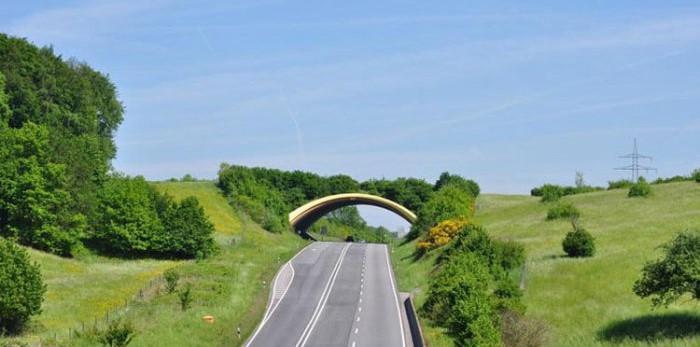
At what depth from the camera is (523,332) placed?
139ft

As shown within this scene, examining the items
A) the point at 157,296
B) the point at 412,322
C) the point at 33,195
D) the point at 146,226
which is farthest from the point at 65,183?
the point at 412,322

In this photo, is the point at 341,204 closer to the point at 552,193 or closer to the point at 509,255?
the point at 552,193

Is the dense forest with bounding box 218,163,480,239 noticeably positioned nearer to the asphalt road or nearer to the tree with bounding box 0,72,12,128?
the asphalt road

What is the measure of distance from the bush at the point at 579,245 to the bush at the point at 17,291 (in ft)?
113

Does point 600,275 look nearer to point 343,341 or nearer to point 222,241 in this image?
point 343,341

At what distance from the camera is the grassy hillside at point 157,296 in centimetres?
4531

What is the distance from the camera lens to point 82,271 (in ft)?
236

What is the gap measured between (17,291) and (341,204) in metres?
99.9

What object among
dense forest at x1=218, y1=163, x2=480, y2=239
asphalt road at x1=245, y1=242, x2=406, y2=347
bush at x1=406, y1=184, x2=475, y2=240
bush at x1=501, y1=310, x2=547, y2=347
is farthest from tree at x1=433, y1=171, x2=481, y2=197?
bush at x1=501, y1=310, x2=547, y2=347

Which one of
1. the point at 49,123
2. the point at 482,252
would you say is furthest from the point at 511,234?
the point at 49,123

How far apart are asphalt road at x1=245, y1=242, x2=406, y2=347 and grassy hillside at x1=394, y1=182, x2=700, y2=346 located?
2.66 m

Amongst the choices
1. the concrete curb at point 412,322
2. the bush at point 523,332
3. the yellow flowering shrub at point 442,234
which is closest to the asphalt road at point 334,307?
the concrete curb at point 412,322

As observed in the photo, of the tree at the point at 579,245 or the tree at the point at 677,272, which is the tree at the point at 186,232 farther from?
the tree at the point at 677,272

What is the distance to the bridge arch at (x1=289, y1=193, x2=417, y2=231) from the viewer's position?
136 metres
